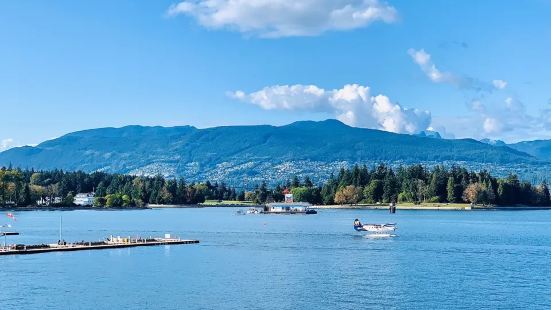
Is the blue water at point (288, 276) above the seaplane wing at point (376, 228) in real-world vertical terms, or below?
below

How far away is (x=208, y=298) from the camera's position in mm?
64625

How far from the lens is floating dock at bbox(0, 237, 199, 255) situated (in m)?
97.2

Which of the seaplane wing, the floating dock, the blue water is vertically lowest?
the blue water

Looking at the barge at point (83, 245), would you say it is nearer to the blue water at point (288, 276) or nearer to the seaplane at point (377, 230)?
the blue water at point (288, 276)

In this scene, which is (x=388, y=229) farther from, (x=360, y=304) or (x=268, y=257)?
(x=360, y=304)

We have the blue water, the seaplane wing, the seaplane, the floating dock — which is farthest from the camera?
the seaplane wing

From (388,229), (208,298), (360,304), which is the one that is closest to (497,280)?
(360,304)

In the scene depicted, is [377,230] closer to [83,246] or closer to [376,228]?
[376,228]

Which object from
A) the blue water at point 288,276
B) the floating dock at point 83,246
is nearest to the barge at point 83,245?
the floating dock at point 83,246

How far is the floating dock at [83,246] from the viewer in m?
97.2

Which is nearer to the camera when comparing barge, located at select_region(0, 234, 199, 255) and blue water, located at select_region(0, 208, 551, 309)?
blue water, located at select_region(0, 208, 551, 309)

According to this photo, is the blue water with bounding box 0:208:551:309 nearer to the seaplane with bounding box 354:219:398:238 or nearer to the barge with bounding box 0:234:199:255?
the barge with bounding box 0:234:199:255

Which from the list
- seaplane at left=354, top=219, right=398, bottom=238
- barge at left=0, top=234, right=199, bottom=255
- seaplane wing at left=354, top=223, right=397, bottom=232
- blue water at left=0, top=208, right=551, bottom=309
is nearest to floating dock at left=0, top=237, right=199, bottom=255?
barge at left=0, top=234, right=199, bottom=255

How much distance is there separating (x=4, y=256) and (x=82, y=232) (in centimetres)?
5261
